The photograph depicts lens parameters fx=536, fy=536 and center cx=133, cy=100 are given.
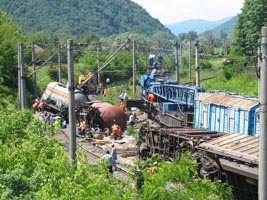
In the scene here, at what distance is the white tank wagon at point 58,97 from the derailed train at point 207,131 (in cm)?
461

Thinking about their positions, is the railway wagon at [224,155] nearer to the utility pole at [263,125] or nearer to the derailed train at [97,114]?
the utility pole at [263,125]

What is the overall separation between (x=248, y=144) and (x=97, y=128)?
1759cm

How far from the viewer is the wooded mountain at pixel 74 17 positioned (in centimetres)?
14650

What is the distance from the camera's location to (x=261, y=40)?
8477 mm

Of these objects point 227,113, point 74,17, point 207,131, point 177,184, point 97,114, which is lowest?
point 97,114

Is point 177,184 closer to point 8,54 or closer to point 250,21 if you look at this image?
point 8,54

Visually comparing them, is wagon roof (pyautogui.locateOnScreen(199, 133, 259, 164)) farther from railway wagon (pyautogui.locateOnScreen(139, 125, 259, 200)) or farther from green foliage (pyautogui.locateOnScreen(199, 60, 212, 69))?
green foliage (pyautogui.locateOnScreen(199, 60, 212, 69))

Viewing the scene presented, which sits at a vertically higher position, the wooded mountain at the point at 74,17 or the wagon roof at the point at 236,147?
the wooded mountain at the point at 74,17

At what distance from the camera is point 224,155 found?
17.2m

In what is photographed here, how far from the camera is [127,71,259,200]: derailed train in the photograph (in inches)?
661

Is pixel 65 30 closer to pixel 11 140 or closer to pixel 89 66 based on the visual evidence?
pixel 89 66

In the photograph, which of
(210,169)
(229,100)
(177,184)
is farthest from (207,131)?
(177,184)

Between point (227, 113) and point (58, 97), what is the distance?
17544mm

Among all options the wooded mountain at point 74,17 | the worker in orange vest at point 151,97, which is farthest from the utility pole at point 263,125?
the wooded mountain at point 74,17
